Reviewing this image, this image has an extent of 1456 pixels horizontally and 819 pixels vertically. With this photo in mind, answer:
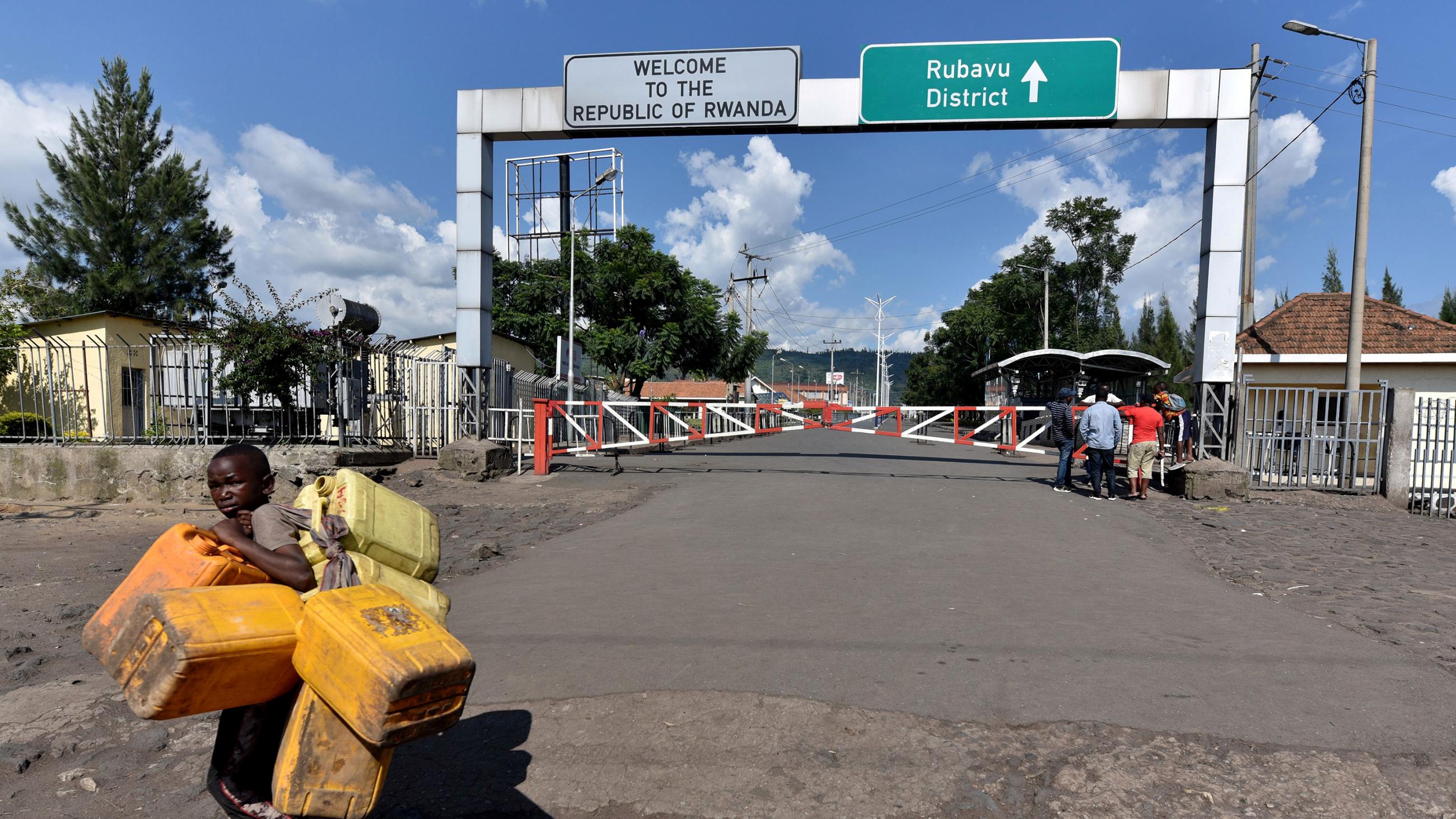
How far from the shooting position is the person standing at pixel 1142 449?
36.0 feet

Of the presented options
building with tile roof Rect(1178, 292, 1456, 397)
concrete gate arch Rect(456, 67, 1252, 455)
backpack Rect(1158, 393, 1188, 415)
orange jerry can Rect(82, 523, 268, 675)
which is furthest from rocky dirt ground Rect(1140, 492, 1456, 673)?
building with tile roof Rect(1178, 292, 1456, 397)

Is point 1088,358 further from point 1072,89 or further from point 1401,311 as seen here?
point 1072,89

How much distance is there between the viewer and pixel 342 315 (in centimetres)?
1186

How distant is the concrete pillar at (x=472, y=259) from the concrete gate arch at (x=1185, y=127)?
0.04m

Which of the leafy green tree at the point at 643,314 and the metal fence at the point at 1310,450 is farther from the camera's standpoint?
the leafy green tree at the point at 643,314

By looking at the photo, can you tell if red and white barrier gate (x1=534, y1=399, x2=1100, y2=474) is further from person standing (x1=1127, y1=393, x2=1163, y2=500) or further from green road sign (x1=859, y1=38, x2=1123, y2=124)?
green road sign (x1=859, y1=38, x2=1123, y2=124)

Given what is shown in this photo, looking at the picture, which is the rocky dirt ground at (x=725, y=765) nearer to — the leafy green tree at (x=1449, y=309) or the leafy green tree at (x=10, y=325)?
the leafy green tree at (x=10, y=325)

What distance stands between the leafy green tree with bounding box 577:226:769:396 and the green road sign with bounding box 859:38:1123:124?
20.3 meters

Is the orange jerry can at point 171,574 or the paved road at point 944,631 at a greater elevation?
the orange jerry can at point 171,574

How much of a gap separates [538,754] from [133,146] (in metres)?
43.3

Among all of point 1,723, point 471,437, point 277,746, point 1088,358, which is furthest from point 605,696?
point 1088,358

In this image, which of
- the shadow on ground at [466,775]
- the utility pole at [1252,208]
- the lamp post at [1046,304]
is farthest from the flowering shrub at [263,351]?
the lamp post at [1046,304]

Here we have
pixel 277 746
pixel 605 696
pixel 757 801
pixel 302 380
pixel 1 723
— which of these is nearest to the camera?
pixel 277 746

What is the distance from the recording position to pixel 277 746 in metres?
2.02
